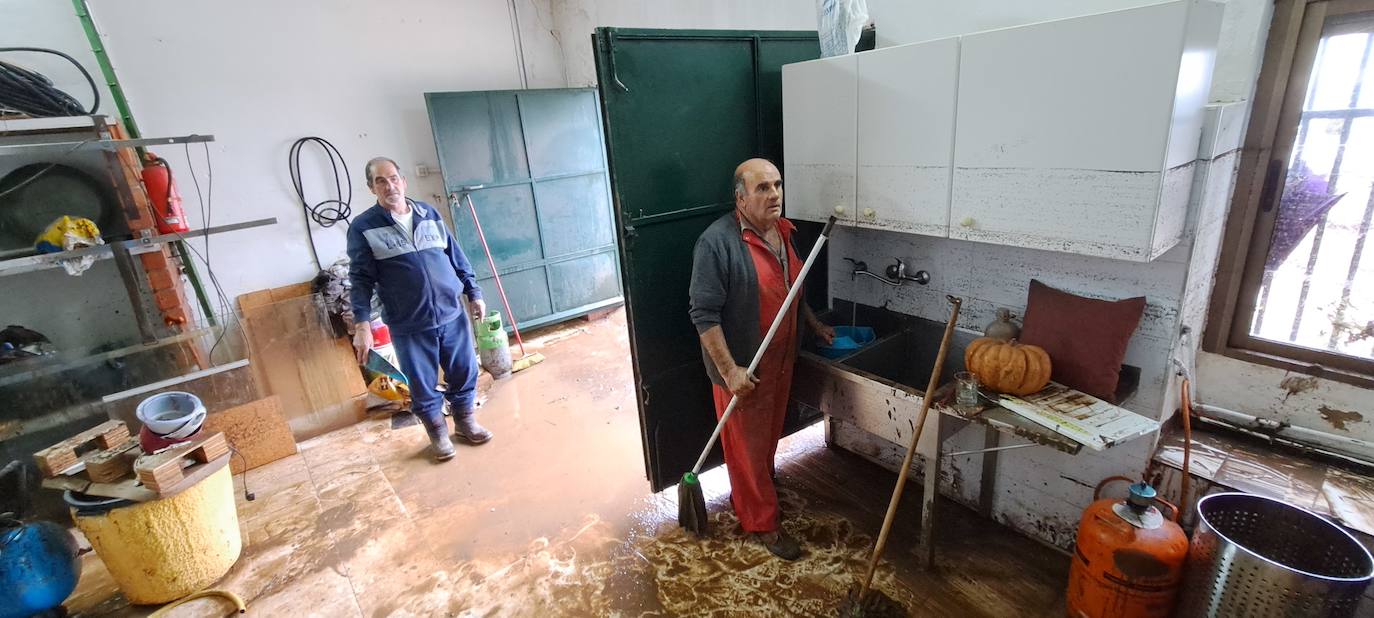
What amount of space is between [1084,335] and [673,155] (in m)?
1.59

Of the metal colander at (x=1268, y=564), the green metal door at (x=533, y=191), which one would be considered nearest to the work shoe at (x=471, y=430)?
the green metal door at (x=533, y=191)

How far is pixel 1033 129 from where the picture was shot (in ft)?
5.62

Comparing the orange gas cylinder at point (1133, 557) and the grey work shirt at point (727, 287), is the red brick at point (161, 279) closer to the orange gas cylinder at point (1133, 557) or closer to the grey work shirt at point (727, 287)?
the grey work shirt at point (727, 287)

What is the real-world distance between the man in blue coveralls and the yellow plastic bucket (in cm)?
96

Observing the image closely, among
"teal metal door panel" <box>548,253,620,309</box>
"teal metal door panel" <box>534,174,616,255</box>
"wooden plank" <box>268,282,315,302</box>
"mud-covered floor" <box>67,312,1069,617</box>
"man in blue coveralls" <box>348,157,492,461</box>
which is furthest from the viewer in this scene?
"teal metal door panel" <box>548,253,620,309</box>

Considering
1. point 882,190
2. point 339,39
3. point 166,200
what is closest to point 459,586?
point 882,190

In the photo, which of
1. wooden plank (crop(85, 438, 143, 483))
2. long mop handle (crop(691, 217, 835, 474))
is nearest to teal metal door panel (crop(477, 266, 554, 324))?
wooden plank (crop(85, 438, 143, 483))

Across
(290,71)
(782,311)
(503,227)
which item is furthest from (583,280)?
(782,311)

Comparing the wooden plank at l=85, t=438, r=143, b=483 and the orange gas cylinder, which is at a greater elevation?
the wooden plank at l=85, t=438, r=143, b=483

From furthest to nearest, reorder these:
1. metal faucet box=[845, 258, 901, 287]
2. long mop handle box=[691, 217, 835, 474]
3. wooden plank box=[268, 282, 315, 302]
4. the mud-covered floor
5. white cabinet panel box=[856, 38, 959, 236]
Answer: wooden plank box=[268, 282, 315, 302] → metal faucet box=[845, 258, 901, 287] → the mud-covered floor → long mop handle box=[691, 217, 835, 474] → white cabinet panel box=[856, 38, 959, 236]

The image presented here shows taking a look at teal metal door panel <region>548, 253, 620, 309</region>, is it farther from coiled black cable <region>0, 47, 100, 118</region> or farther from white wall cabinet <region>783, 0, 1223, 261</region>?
white wall cabinet <region>783, 0, 1223, 261</region>

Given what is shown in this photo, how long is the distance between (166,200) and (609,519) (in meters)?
2.87

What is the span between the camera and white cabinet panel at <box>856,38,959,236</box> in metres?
1.89

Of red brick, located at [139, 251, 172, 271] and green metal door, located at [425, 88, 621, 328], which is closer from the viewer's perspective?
red brick, located at [139, 251, 172, 271]
